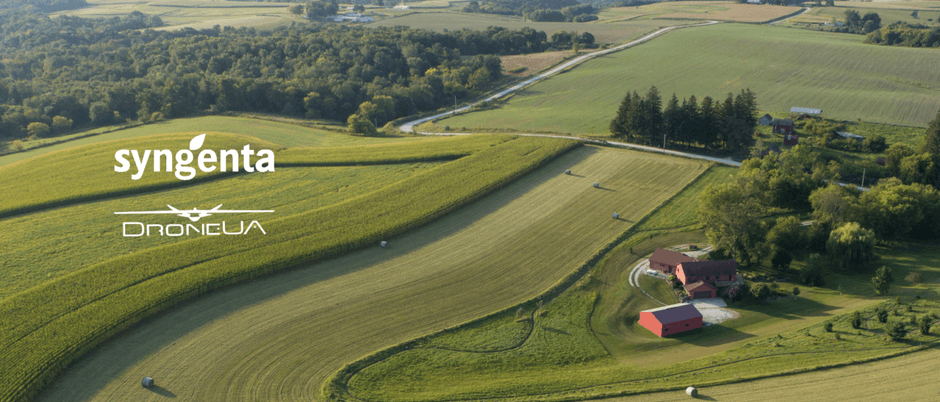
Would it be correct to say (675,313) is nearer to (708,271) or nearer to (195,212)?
(708,271)

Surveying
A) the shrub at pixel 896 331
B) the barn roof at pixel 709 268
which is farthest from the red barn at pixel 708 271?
the shrub at pixel 896 331

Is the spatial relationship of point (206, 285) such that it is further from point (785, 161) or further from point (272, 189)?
point (785, 161)

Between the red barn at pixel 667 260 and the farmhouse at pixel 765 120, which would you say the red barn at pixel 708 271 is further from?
the farmhouse at pixel 765 120

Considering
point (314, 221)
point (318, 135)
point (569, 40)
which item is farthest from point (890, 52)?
point (314, 221)

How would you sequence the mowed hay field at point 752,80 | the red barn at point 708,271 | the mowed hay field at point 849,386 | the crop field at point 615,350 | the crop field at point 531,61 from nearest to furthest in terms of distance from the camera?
1. the mowed hay field at point 849,386
2. the crop field at point 615,350
3. the red barn at point 708,271
4. the mowed hay field at point 752,80
5. the crop field at point 531,61

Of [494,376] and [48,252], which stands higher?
[48,252]

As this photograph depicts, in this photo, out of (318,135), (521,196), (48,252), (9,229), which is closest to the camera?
(48,252)
